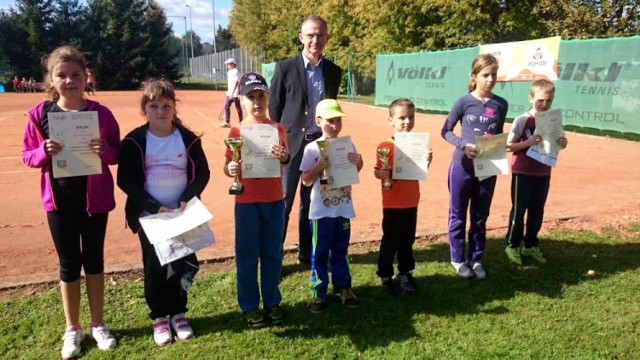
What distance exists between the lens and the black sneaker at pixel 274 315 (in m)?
3.57

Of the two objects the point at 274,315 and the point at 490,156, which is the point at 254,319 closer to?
the point at 274,315

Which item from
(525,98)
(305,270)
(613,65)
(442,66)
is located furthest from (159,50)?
(305,270)

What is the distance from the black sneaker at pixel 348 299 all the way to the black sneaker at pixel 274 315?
53cm

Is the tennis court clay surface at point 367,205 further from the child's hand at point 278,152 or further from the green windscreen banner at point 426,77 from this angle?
the green windscreen banner at point 426,77

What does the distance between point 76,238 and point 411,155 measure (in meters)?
2.55

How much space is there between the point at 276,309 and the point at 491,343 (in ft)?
5.22

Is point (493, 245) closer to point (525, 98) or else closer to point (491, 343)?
point (491, 343)

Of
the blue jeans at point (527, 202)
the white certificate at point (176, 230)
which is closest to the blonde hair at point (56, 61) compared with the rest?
the white certificate at point (176, 230)

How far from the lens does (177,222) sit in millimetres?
3059

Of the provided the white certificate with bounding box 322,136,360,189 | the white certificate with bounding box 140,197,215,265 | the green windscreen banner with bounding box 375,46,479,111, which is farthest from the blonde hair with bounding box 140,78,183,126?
the green windscreen banner with bounding box 375,46,479,111

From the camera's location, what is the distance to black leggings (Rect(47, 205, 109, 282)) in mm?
3117

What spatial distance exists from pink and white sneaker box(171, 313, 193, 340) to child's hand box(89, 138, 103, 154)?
135cm

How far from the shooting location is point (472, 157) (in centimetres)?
402

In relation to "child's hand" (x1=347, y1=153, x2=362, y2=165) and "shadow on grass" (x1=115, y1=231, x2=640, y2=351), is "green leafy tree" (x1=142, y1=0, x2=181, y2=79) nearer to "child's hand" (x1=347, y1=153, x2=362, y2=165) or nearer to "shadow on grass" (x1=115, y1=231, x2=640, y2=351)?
"shadow on grass" (x1=115, y1=231, x2=640, y2=351)
